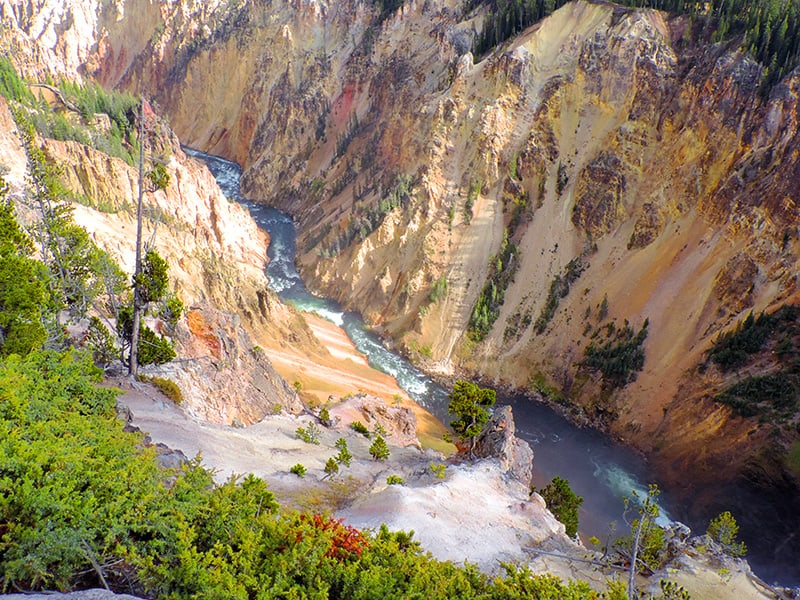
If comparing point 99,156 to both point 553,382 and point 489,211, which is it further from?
point 553,382

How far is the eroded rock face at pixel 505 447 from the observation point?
26344mm

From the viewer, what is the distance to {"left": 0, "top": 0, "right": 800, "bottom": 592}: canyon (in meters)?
43.5

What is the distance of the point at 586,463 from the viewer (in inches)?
1714

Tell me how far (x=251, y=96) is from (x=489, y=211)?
6918 centimetres

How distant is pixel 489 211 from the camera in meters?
61.8

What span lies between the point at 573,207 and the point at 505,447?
3959 centimetres

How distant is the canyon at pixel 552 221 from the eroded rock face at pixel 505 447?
12032 mm

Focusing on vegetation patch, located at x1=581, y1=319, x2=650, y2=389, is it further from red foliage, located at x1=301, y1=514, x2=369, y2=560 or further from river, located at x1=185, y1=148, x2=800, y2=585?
red foliage, located at x1=301, y1=514, x2=369, y2=560

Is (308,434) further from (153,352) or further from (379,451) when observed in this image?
(153,352)

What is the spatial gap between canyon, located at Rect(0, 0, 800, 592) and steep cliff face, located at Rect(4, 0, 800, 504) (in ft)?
0.62

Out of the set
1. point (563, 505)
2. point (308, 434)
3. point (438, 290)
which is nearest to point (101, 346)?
point (308, 434)

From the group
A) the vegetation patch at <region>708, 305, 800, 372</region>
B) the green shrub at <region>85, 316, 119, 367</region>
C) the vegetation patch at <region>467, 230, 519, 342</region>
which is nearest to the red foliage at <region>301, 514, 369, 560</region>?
the green shrub at <region>85, 316, 119, 367</region>

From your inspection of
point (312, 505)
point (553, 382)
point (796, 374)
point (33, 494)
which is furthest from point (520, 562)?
point (553, 382)

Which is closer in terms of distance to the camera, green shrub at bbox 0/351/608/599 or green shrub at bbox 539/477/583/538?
green shrub at bbox 0/351/608/599
